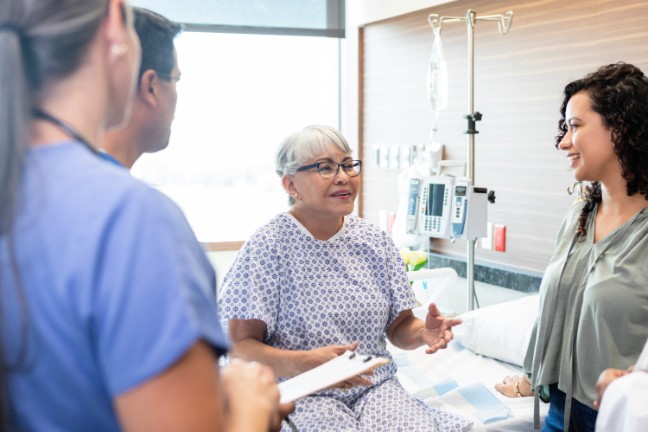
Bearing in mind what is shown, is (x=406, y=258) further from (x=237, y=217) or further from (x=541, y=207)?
(x=237, y=217)

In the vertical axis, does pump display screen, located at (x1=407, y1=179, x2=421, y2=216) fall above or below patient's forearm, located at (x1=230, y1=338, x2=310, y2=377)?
above

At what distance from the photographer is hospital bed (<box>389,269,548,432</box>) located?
2.60m

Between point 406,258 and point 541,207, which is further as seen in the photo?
point 406,258

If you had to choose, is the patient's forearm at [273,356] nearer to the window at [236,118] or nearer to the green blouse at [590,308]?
the green blouse at [590,308]

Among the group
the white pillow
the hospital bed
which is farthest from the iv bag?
the white pillow

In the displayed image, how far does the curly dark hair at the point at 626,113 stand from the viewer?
86.6 inches

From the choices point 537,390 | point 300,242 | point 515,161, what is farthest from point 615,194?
point 515,161

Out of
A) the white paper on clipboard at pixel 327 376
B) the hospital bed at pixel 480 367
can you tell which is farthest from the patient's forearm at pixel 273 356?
the hospital bed at pixel 480 367

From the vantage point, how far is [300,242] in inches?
94.4

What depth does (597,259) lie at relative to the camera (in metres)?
2.20

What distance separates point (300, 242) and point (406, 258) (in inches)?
60.4

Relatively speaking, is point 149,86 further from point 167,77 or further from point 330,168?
point 330,168

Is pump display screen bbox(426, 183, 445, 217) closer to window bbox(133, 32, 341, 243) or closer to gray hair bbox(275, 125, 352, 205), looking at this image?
gray hair bbox(275, 125, 352, 205)

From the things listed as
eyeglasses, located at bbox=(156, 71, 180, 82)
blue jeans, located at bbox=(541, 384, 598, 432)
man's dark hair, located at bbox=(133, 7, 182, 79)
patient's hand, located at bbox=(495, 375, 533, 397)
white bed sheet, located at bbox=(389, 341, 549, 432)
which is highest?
man's dark hair, located at bbox=(133, 7, 182, 79)
